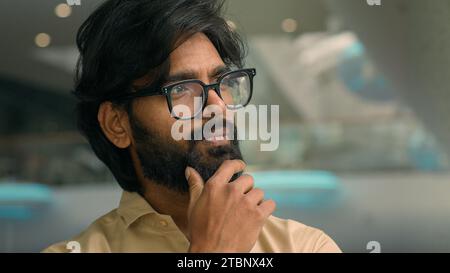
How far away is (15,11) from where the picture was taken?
5.85ft

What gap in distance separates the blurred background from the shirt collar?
0.11 meters

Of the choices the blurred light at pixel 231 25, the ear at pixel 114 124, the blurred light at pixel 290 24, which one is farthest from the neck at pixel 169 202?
the blurred light at pixel 290 24

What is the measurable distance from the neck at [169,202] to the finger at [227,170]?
0.52ft

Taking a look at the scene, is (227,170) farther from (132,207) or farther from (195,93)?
(132,207)

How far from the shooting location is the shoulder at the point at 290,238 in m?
1.37

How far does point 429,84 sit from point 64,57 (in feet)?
3.91

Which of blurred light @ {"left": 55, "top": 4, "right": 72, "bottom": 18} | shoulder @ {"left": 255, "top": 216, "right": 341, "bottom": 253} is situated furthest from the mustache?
blurred light @ {"left": 55, "top": 4, "right": 72, "bottom": 18}

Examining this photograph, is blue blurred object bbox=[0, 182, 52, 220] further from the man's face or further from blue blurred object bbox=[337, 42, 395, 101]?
blue blurred object bbox=[337, 42, 395, 101]

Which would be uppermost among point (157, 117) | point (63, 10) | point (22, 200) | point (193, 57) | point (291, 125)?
point (63, 10)

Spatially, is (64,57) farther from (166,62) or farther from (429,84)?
(429,84)

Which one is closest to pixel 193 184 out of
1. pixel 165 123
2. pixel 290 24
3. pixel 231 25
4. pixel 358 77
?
pixel 165 123

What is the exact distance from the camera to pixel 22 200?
6.79ft

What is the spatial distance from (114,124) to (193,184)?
0.81ft

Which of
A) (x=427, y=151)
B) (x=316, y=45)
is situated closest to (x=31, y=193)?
(x=427, y=151)
